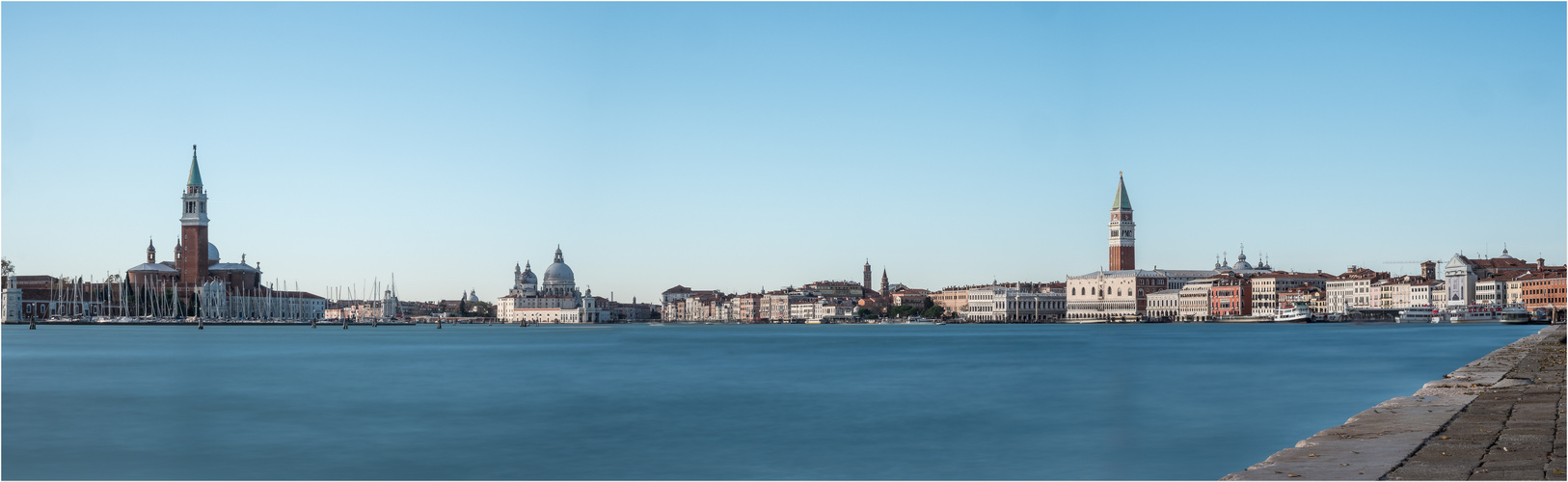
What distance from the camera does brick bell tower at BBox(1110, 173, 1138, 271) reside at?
491 feet

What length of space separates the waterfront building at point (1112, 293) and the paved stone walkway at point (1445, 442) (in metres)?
130

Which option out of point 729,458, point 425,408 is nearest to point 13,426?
point 425,408

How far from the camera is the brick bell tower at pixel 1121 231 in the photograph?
491 ft

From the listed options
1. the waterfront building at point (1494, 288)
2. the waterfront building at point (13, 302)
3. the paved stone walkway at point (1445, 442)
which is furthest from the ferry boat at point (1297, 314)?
the paved stone walkway at point (1445, 442)

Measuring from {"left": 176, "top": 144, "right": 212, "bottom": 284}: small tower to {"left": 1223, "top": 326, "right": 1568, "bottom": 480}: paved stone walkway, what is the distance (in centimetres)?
10975

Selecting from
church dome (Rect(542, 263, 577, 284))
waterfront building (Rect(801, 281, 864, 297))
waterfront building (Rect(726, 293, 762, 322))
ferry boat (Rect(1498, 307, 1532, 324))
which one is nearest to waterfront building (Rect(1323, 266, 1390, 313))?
ferry boat (Rect(1498, 307, 1532, 324))

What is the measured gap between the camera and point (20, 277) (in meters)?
118

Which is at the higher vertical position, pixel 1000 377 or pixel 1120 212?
pixel 1120 212

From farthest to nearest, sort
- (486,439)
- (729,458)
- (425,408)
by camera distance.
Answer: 1. (425,408)
2. (486,439)
3. (729,458)

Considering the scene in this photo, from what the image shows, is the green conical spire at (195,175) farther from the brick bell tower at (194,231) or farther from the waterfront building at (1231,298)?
the waterfront building at (1231,298)

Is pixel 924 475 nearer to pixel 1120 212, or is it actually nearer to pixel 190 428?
pixel 190 428

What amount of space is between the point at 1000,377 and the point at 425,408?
11319 mm

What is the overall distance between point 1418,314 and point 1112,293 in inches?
1434

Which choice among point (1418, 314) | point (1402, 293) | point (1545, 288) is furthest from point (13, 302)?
point (1545, 288)
